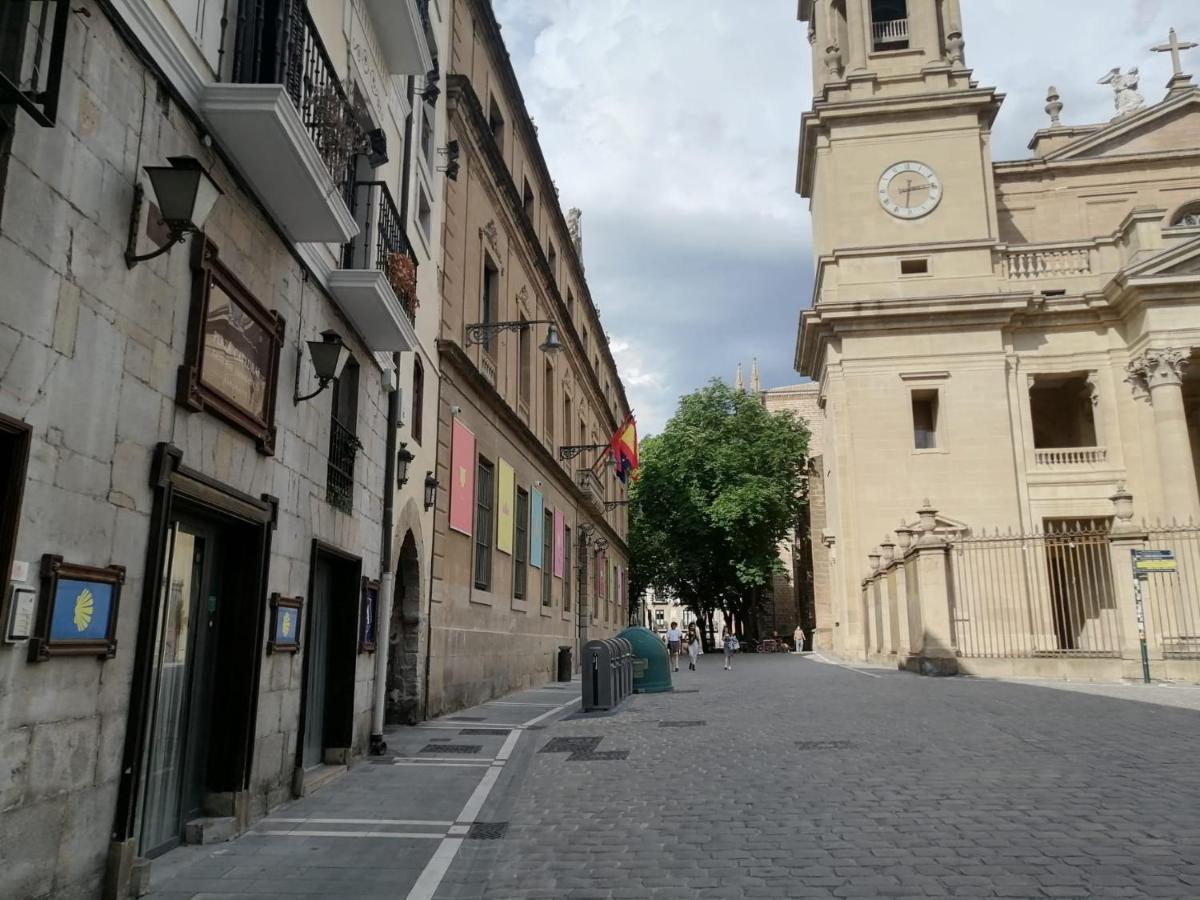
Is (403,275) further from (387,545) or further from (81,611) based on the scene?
(81,611)

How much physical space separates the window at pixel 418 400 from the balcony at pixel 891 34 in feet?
100

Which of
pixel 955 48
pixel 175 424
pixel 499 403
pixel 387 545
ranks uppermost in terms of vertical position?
pixel 955 48

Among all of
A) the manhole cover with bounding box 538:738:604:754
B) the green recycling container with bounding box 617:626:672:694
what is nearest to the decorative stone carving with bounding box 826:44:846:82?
the green recycling container with bounding box 617:626:672:694

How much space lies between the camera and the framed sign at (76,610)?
3.99 metres

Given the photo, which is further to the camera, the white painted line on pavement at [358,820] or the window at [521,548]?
the window at [521,548]

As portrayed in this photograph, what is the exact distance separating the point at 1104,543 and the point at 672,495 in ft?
104

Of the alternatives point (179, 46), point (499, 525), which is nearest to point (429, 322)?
point (499, 525)

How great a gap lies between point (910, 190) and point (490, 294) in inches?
837

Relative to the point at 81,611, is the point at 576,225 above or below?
above

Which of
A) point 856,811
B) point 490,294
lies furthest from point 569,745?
point 490,294

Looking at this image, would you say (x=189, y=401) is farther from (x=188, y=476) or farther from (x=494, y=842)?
(x=494, y=842)

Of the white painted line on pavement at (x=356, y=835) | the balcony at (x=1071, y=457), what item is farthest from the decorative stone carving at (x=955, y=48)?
the white painted line on pavement at (x=356, y=835)

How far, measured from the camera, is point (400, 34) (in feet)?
33.3

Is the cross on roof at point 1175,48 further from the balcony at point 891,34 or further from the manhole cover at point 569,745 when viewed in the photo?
the manhole cover at point 569,745
